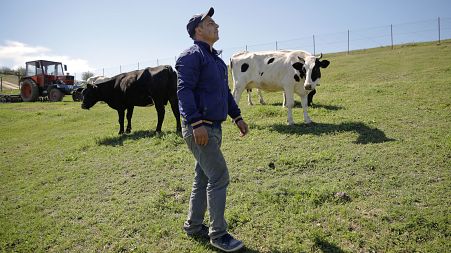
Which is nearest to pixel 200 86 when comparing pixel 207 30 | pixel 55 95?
pixel 207 30

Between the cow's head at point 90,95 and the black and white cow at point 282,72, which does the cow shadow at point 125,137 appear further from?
the black and white cow at point 282,72

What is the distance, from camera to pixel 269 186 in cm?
560

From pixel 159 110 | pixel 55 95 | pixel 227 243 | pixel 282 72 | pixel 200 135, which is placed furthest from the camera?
pixel 55 95

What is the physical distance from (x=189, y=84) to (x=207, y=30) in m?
0.62

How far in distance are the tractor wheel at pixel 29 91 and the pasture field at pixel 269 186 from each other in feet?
57.6

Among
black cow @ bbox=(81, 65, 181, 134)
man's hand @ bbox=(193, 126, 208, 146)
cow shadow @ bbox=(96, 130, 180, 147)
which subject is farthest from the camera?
black cow @ bbox=(81, 65, 181, 134)

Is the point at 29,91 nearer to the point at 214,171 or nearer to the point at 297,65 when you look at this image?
the point at 297,65

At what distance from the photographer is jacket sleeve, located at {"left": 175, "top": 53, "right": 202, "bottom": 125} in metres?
3.56

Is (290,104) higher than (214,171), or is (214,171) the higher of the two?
(290,104)

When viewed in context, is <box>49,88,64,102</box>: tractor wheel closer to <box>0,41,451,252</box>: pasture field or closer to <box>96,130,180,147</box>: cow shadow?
<box>0,41,451,252</box>: pasture field

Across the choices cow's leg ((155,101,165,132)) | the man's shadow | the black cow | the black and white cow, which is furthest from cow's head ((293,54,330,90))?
the man's shadow

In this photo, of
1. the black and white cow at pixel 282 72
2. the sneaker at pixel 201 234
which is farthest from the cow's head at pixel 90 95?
the sneaker at pixel 201 234

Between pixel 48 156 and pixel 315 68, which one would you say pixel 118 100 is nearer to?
pixel 48 156

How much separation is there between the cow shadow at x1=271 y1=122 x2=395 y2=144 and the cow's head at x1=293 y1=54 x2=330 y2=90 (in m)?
0.97
